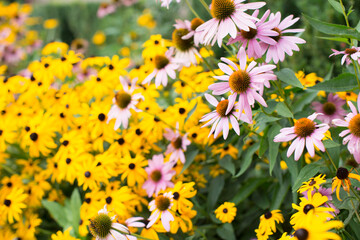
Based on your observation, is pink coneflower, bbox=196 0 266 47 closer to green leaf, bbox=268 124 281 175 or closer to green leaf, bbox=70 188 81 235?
green leaf, bbox=268 124 281 175

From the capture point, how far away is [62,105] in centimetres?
173

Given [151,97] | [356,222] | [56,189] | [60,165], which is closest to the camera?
[356,222]

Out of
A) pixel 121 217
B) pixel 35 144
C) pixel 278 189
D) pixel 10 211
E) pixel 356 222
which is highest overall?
pixel 35 144

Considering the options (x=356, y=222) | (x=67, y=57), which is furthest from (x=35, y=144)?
(x=356, y=222)

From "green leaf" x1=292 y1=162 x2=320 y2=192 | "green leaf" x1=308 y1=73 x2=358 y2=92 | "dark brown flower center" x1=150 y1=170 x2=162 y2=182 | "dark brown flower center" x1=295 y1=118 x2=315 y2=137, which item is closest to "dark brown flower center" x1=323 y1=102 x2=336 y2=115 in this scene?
"green leaf" x1=308 y1=73 x2=358 y2=92

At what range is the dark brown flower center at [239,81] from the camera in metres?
0.99

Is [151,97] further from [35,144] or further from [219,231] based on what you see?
[219,231]

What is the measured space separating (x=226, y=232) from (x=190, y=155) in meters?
0.34

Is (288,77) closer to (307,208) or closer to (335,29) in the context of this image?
(335,29)

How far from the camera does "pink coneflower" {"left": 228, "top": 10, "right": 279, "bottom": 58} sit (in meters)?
1.04

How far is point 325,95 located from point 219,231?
0.75 meters

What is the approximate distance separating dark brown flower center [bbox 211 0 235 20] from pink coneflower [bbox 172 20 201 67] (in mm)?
404

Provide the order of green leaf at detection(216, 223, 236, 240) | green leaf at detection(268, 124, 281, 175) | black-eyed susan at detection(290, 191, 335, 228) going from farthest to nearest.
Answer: green leaf at detection(216, 223, 236, 240), green leaf at detection(268, 124, 281, 175), black-eyed susan at detection(290, 191, 335, 228)

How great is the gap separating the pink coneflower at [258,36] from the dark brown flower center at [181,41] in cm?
43
